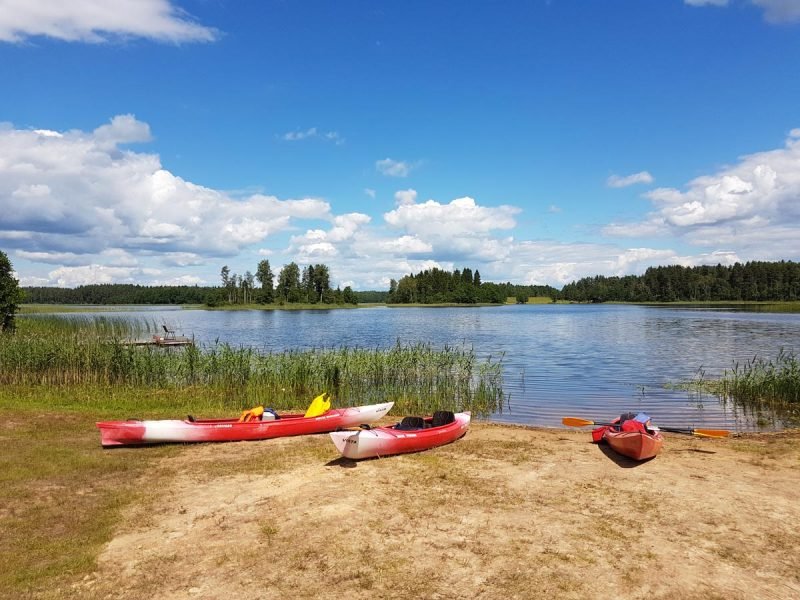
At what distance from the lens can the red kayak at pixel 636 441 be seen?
986cm

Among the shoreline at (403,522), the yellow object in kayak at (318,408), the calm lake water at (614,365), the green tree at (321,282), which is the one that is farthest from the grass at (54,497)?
the green tree at (321,282)

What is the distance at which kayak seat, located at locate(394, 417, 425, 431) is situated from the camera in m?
11.1

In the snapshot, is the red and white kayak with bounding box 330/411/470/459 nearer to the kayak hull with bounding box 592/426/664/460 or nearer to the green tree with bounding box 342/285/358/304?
the kayak hull with bounding box 592/426/664/460

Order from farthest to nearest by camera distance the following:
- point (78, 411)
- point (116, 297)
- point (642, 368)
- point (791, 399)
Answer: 1. point (116, 297)
2. point (642, 368)
3. point (791, 399)
4. point (78, 411)

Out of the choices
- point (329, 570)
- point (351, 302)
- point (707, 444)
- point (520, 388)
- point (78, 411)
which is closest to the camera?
point (329, 570)

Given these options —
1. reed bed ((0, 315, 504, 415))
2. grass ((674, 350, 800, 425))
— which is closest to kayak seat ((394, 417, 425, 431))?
reed bed ((0, 315, 504, 415))

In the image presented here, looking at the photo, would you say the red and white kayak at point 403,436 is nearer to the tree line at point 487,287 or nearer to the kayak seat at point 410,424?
the kayak seat at point 410,424

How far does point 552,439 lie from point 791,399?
375 inches

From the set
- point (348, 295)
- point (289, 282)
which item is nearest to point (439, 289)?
point (348, 295)

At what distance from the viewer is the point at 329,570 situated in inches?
231

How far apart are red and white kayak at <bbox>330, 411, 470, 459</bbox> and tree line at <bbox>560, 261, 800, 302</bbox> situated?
5154 inches

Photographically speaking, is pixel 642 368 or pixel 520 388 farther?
pixel 642 368

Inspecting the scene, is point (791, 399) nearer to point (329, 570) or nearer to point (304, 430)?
point (304, 430)

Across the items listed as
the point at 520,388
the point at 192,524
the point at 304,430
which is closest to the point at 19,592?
the point at 192,524
